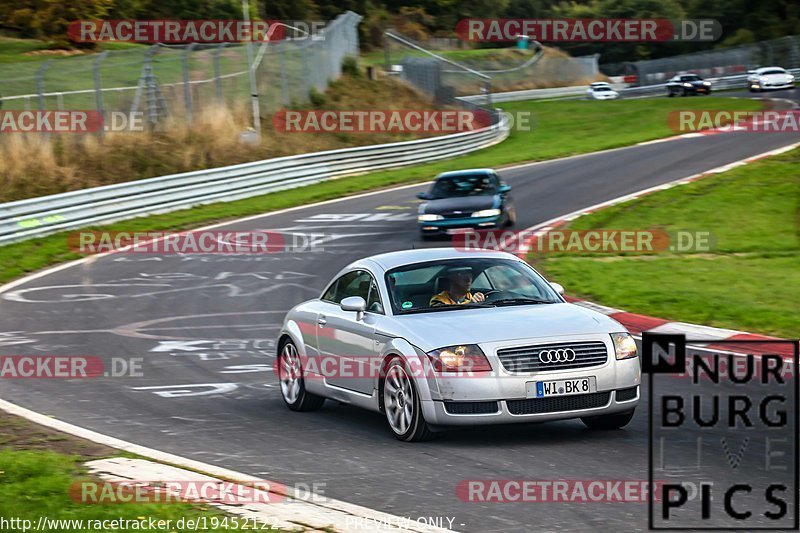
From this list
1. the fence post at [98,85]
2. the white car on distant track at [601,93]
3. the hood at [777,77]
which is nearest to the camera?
the fence post at [98,85]

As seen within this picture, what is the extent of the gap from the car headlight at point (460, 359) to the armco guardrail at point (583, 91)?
71.2 metres

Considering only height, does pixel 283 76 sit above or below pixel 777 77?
above

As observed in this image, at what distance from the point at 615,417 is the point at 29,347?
869 cm

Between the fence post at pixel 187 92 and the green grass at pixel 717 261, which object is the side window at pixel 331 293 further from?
the fence post at pixel 187 92

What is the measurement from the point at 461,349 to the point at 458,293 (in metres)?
1.20

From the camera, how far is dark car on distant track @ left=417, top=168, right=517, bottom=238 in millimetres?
24719

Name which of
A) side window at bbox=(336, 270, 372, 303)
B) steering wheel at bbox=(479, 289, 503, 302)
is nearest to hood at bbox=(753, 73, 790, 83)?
side window at bbox=(336, 270, 372, 303)

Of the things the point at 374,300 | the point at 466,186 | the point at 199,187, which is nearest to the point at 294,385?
the point at 374,300

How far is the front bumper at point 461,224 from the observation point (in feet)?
80.9

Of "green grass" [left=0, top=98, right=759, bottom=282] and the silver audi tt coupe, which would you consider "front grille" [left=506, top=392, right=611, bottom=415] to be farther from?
"green grass" [left=0, top=98, right=759, bottom=282]

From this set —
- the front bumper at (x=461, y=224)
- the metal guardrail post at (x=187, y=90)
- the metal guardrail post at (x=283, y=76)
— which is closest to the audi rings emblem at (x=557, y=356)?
the front bumper at (x=461, y=224)

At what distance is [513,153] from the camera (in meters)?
44.6

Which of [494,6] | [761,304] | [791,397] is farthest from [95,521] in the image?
[494,6]
